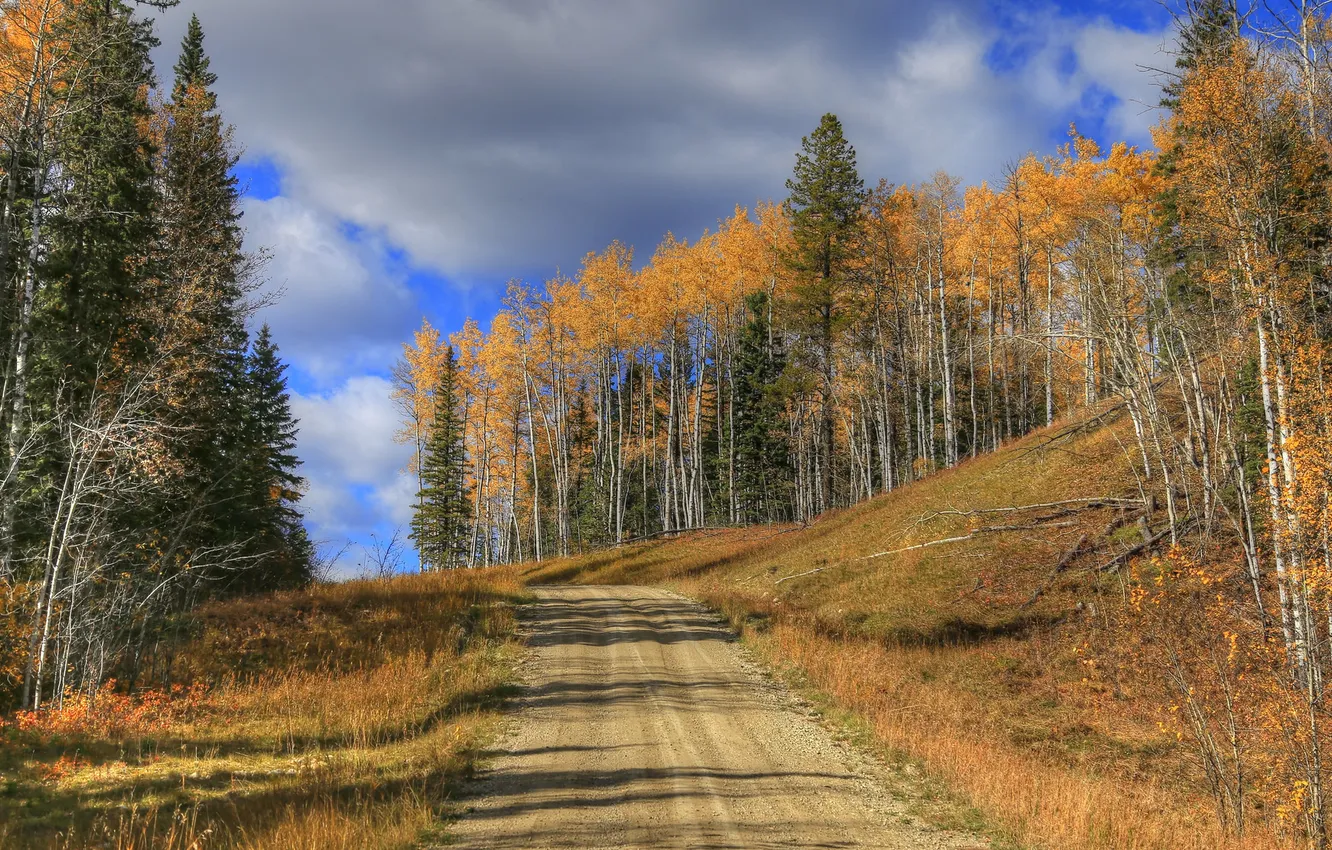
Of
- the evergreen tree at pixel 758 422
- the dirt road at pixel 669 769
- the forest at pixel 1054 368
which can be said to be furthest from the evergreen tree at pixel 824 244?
the dirt road at pixel 669 769

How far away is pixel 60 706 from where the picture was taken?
1098 centimetres

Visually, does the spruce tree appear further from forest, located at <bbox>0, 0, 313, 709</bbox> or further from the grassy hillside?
the grassy hillside

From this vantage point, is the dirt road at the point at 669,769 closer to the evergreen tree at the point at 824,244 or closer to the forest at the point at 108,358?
the forest at the point at 108,358

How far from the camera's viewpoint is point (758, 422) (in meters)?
41.7

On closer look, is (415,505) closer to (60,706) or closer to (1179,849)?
(60,706)

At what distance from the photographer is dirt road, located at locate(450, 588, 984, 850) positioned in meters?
7.05

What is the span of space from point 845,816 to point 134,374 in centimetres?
1583

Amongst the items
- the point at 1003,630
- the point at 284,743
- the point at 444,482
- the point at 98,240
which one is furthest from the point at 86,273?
the point at 444,482

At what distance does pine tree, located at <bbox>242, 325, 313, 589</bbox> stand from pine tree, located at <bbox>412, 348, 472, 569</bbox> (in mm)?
11371

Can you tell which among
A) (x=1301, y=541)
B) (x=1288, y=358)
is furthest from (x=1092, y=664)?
(x=1288, y=358)

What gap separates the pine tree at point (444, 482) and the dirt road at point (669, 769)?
31730mm

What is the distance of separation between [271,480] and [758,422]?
24.5 m

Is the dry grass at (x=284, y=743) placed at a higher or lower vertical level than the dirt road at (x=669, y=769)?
higher

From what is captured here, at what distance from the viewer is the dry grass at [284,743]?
7.12 m
